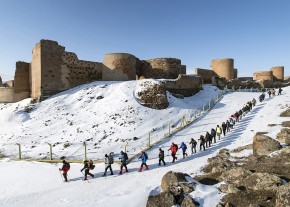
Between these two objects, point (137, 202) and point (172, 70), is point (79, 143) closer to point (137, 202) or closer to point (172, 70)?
point (137, 202)

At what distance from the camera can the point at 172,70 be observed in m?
32.6

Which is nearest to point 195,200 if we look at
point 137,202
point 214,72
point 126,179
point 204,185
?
point 204,185

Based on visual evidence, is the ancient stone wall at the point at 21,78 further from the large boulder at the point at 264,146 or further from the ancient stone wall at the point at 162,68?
the large boulder at the point at 264,146

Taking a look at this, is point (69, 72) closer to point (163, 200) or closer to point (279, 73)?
point (163, 200)

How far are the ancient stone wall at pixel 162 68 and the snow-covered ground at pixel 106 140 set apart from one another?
5.02m

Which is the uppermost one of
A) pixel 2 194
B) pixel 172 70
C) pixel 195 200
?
pixel 172 70

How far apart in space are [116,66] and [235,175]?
2467cm

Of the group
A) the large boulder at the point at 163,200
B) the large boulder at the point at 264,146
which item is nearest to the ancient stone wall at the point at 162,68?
the large boulder at the point at 264,146

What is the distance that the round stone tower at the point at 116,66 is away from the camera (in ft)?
101

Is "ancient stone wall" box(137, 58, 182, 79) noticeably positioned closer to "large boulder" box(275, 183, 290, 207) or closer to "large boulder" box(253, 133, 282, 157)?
"large boulder" box(253, 133, 282, 157)

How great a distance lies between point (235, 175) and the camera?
8.30 meters

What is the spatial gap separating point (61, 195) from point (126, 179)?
2.92 metres

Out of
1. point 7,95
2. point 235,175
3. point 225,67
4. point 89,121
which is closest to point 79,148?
point 89,121

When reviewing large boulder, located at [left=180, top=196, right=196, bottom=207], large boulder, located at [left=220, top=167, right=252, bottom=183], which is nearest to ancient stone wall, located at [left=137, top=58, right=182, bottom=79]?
large boulder, located at [left=220, top=167, right=252, bottom=183]
